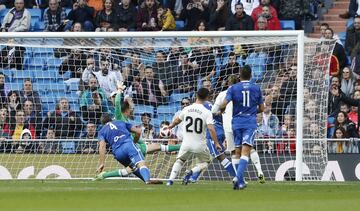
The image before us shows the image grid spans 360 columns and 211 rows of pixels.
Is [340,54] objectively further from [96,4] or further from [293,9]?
[96,4]

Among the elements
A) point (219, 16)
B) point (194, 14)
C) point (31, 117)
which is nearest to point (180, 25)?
point (194, 14)

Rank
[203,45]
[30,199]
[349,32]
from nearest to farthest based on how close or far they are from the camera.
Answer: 1. [30,199]
2. [203,45]
3. [349,32]

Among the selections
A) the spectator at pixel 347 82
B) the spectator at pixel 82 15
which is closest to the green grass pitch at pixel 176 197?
the spectator at pixel 347 82

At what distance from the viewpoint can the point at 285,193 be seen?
1822 cm

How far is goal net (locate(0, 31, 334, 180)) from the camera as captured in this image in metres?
24.5

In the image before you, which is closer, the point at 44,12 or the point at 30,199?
the point at 30,199

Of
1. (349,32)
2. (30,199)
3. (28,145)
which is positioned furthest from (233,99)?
(349,32)

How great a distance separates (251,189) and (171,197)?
2.55 m

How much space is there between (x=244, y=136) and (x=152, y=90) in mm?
5404

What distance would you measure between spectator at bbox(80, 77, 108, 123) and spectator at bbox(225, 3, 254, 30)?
467 cm

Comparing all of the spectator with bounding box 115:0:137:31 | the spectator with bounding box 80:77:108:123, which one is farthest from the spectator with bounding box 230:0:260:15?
the spectator with bounding box 80:77:108:123

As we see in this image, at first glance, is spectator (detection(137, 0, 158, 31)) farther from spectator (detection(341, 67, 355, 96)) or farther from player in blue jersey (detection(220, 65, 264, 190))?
player in blue jersey (detection(220, 65, 264, 190))

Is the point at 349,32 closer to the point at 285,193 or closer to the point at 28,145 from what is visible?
the point at 28,145

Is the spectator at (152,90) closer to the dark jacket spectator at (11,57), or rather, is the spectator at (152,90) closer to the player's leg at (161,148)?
the player's leg at (161,148)
